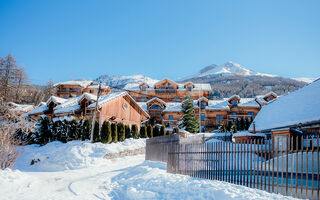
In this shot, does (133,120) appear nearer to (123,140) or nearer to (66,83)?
(123,140)

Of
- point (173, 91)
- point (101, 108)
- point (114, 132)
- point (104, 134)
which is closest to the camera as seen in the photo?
point (104, 134)

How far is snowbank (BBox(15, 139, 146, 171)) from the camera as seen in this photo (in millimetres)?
17469

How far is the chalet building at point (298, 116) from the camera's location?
15.0 m

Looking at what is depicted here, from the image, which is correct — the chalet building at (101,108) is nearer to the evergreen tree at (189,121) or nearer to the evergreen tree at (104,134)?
the evergreen tree at (104,134)

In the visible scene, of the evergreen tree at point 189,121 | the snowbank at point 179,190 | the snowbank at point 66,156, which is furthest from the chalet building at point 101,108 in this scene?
the snowbank at point 179,190

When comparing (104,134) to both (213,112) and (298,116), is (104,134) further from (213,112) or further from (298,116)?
(213,112)

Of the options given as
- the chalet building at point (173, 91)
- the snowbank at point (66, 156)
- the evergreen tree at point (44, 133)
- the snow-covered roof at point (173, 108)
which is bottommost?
the snowbank at point (66, 156)

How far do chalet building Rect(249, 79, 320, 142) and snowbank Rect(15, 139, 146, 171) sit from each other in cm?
1287

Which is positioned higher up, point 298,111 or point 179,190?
point 298,111

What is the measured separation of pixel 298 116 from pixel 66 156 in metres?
17.1

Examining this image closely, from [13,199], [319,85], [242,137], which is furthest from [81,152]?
[319,85]

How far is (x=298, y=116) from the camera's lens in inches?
635

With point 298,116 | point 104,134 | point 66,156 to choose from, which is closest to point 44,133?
point 104,134

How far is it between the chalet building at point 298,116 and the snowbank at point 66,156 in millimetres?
12871
